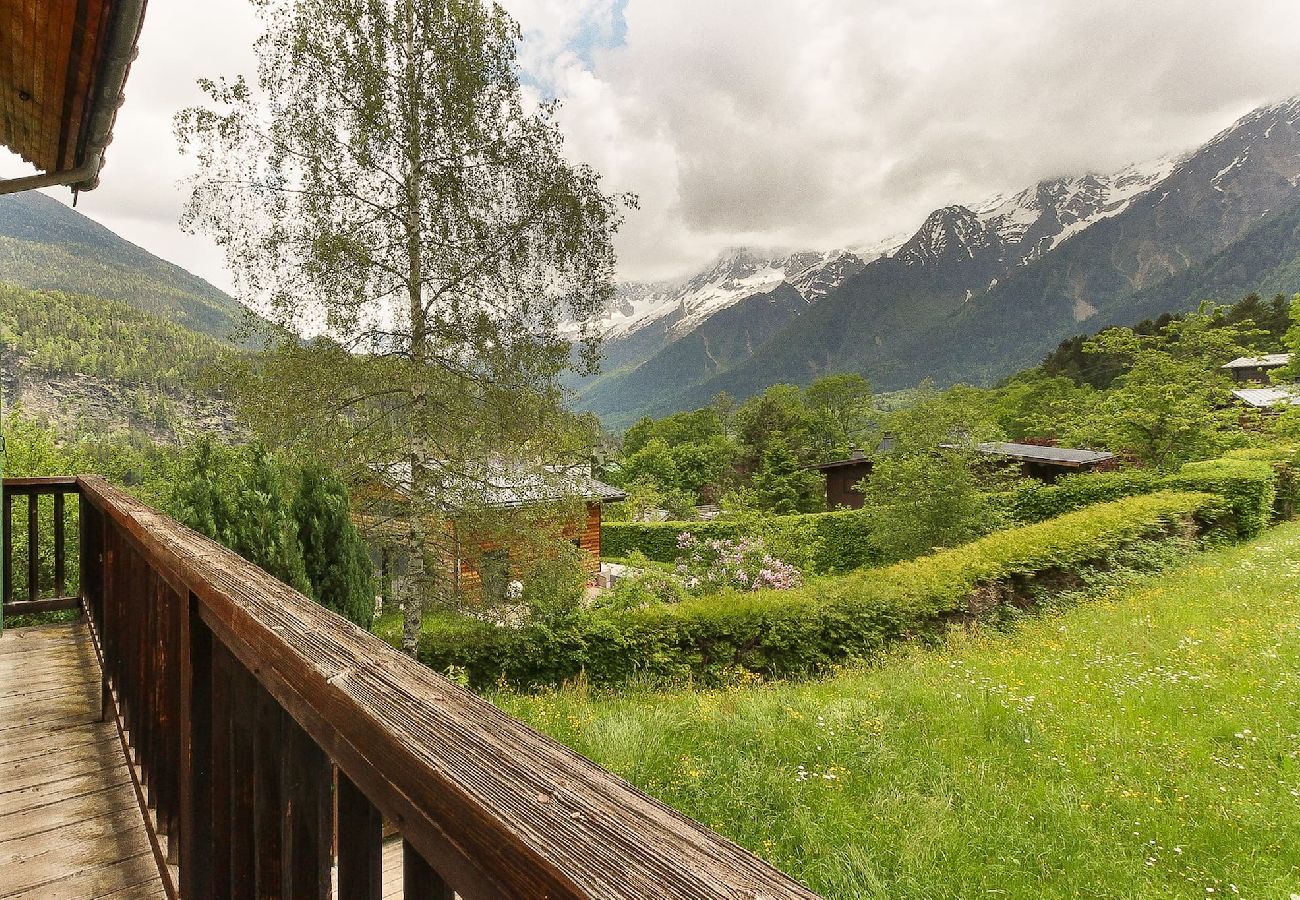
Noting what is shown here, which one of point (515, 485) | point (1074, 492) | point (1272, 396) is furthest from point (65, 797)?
point (1272, 396)

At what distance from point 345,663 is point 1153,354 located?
805 inches

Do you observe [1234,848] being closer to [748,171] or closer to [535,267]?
[535,267]

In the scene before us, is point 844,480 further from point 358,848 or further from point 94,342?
point 94,342

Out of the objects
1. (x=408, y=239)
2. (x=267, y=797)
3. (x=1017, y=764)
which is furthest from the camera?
(x=408, y=239)

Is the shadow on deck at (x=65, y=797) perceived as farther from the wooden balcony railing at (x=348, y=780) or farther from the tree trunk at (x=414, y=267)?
the tree trunk at (x=414, y=267)

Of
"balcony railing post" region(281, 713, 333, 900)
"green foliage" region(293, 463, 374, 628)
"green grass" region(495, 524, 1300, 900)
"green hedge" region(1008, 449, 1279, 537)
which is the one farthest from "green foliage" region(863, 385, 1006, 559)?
"balcony railing post" region(281, 713, 333, 900)

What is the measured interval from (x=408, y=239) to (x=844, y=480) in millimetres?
30502

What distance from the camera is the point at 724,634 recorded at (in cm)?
908

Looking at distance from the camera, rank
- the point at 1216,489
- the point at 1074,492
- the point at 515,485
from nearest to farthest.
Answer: the point at 515,485, the point at 1216,489, the point at 1074,492

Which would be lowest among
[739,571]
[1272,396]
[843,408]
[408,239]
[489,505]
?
[739,571]

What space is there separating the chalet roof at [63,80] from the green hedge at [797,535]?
1588 centimetres

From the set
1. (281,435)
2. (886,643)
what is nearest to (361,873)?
(281,435)

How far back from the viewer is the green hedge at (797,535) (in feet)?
65.8

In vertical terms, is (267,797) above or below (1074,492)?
above
